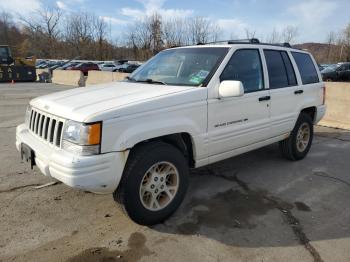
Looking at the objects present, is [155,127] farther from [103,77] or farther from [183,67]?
[103,77]

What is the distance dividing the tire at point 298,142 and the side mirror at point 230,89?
2.10 metres

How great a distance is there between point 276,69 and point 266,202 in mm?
1934

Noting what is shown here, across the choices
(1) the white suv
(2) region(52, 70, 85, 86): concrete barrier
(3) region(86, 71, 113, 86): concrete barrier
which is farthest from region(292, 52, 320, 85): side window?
(2) region(52, 70, 85, 86): concrete barrier

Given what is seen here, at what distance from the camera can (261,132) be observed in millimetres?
4496

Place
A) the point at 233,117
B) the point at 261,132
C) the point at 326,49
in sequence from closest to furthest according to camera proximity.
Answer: the point at 233,117 → the point at 261,132 → the point at 326,49

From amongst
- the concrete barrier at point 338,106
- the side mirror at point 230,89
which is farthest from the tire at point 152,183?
the concrete barrier at point 338,106

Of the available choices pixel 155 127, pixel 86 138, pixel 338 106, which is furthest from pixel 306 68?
pixel 86 138

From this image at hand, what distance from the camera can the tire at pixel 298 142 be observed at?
5352mm

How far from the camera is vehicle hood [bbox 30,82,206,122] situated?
2973 mm

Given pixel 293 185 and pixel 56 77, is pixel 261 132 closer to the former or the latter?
pixel 293 185

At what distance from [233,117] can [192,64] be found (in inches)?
32.3

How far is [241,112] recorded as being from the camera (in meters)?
4.10

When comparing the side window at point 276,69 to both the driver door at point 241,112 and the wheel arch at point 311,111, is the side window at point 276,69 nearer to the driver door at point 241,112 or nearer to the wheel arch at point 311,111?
the driver door at point 241,112

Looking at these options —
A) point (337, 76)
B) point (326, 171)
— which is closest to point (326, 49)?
point (337, 76)
